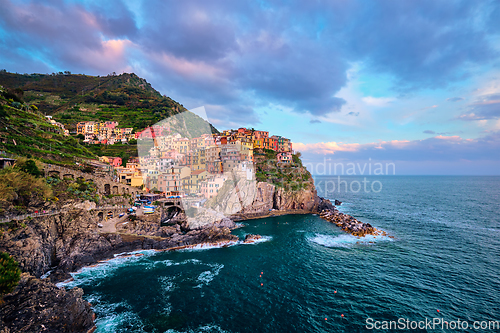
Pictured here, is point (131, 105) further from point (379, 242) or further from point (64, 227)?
point (379, 242)

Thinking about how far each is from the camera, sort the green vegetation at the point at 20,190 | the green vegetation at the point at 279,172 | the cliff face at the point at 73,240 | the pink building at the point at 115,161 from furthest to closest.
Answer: the green vegetation at the point at 279,172 → the pink building at the point at 115,161 → the green vegetation at the point at 20,190 → the cliff face at the point at 73,240

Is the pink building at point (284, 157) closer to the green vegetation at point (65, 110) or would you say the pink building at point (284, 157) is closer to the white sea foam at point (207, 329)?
the green vegetation at point (65, 110)

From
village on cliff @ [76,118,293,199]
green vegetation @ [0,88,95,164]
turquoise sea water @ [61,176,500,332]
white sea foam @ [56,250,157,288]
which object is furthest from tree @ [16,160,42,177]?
village on cliff @ [76,118,293,199]

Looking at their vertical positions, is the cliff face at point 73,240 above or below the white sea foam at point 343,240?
above

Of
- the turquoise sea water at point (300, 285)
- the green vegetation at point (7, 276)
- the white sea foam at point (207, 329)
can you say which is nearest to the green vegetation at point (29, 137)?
the turquoise sea water at point (300, 285)

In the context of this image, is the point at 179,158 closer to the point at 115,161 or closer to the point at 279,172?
the point at 115,161

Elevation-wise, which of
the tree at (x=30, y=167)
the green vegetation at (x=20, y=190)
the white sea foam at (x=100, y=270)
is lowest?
the white sea foam at (x=100, y=270)

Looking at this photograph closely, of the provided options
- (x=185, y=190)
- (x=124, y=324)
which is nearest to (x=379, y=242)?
(x=124, y=324)
